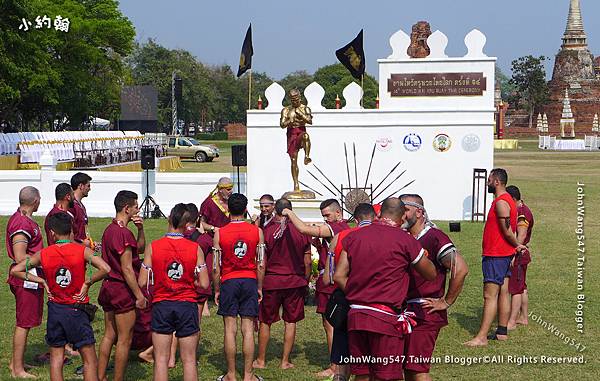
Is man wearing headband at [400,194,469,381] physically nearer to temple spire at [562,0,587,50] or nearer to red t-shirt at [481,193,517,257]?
red t-shirt at [481,193,517,257]

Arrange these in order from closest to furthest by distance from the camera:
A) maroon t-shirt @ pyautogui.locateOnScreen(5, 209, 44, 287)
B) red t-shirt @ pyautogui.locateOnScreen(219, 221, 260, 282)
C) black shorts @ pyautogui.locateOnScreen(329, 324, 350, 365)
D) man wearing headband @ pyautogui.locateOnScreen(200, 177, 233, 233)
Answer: black shorts @ pyautogui.locateOnScreen(329, 324, 350, 365) → red t-shirt @ pyautogui.locateOnScreen(219, 221, 260, 282) → maroon t-shirt @ pyautogui.locateOnScreen(5, 209, 44, 287) → man wearing headband @ pyautogui.locateOnScreen(200, 177, 233, 233)

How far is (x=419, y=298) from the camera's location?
19.9ft

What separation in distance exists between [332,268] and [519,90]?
85.5 metres

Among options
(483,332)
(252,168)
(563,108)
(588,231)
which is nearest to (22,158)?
(252,168)

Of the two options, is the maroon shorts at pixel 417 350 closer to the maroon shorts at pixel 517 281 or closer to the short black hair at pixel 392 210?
the short black hair at pixel 392 210

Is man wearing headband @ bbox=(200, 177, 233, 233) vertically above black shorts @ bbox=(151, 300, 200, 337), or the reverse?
man wearing headband @ bbox=(200, 177, 233, 233)

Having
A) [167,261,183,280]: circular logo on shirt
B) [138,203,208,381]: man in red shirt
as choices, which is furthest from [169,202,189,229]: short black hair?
[167,261,183,280]: circular logo on shirt

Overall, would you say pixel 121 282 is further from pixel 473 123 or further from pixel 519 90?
pixel 519 90

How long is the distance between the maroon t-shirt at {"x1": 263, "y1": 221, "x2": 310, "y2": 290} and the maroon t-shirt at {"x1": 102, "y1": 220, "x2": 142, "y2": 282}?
139 centimetres

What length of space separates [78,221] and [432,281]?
4.33 metres

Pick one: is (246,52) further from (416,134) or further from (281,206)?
(281,206)

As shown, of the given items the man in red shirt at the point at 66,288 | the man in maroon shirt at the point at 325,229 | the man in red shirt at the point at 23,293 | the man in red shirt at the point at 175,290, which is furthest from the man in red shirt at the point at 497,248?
the man in red shirt at the point at 23,293

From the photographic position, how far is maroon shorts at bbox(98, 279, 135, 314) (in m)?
7.09

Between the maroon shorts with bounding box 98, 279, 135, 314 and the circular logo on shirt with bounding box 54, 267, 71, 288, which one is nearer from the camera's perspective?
the circular logo on shirt with bounding box 54, 267, 71, 288
